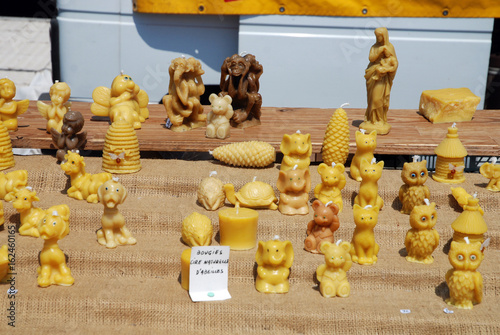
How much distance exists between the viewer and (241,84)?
16.1 feet

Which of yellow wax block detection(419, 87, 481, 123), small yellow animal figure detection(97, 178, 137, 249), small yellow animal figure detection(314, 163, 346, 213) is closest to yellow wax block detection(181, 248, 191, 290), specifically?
small yellow animal figure detection(97, 178, 137, 249)

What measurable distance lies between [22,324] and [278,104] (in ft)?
11.9

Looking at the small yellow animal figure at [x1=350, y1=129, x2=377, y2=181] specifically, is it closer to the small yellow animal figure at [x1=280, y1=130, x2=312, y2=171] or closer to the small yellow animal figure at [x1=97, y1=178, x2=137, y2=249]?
the small yellow animal figure at [x1=280, y1=130, x2=312, y2=171]

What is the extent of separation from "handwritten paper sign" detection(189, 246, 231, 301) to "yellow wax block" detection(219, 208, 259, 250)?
0.89ft

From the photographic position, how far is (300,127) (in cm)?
521

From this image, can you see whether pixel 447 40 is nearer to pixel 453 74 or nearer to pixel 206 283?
pixel 453 74

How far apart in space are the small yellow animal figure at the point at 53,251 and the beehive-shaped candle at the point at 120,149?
87 centimetres

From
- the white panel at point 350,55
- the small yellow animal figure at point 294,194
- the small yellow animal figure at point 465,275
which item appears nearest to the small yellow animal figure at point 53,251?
the small yellow animal figure at point 294,194

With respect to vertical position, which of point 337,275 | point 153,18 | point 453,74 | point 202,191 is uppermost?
point 153,18

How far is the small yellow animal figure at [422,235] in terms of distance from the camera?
11.7ft

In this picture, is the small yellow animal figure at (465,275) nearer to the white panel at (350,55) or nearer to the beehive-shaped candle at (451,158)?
the beehive-shaped candle at (451,158)

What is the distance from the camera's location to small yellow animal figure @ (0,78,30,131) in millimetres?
4695

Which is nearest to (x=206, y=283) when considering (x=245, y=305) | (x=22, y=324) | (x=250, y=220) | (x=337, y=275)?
(x=245, y=305)

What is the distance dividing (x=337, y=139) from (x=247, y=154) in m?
0.64
